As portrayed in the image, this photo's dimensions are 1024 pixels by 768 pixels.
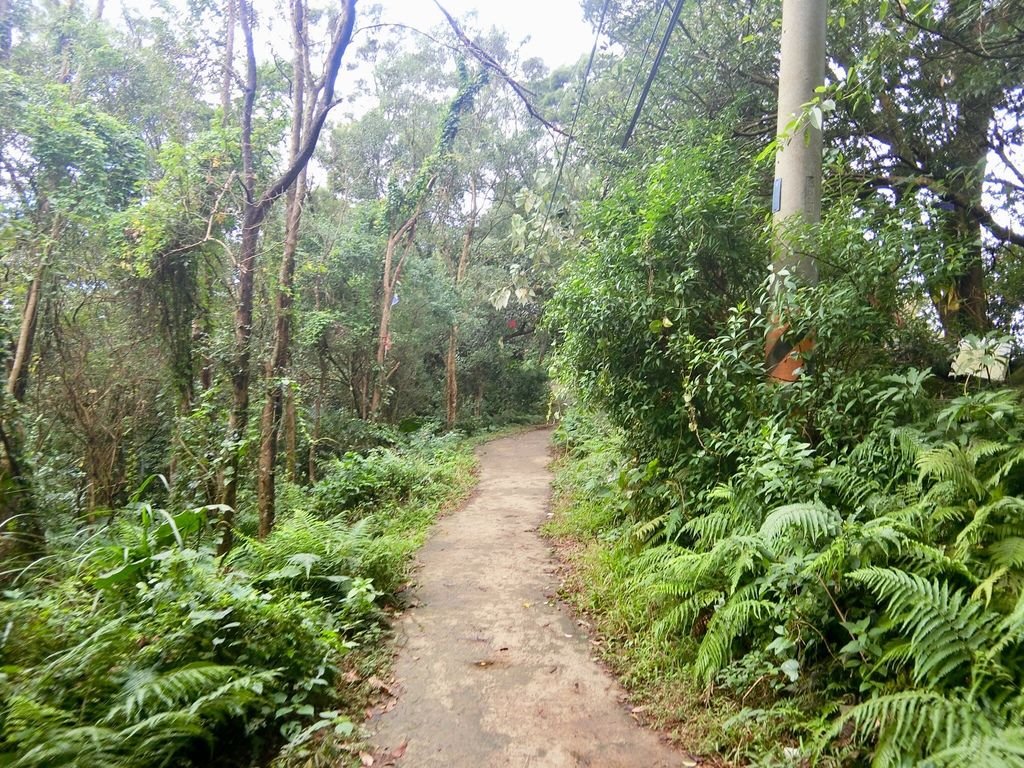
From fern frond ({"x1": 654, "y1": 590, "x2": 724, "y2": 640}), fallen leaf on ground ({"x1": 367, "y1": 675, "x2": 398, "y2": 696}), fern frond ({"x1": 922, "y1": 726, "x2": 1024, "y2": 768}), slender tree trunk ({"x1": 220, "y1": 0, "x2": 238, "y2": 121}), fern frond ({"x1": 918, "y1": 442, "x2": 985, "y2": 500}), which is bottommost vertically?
fallen leaf on ground ({"x1": 367, "y1": 675, "x2": 398, "y2": 696})

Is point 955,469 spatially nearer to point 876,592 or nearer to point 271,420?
point 876,592

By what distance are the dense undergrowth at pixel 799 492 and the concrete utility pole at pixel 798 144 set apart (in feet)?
0.66

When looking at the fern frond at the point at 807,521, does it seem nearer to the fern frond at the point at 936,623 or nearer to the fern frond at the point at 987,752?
the fern frond at the point at 936,623

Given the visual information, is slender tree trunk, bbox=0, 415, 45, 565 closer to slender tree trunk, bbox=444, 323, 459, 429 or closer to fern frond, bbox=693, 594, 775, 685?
fern frond, bbox=693, 594, 775, 685

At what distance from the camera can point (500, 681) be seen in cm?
366

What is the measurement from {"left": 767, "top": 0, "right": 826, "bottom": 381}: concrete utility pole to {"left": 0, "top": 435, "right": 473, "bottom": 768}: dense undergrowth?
3729 mm

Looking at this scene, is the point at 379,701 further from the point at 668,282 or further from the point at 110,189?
the point at 110,189

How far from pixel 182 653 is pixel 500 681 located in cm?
184

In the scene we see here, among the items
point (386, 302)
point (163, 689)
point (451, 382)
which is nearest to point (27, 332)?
point (163, 689)

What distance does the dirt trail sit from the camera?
Answer: 295cm

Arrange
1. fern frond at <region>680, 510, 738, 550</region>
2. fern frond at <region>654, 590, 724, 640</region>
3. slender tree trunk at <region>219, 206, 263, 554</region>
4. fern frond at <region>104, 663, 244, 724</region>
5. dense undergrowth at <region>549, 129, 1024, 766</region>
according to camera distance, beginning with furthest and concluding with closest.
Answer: slender tree trunk at <region>219, 206, 263, 554</region>
fern frond at <region>680, 510, 738, 550</region>
fern frond at <region>654, 590, 724, 640</region>
fern frond at <region>104, 663, 244, 724</region>
dense undergrowth at <region>549, 129, 1024, 766</region>

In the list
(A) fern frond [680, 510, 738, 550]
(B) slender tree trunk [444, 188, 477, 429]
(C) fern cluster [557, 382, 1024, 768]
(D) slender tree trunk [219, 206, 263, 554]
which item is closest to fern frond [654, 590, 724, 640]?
(C) fern cluster [557, 382, 1024, 768]

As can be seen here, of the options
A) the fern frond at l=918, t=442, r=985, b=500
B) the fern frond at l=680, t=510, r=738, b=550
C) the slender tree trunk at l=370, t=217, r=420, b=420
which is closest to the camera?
the fern frond at l=918, t=442, r=985, b=500

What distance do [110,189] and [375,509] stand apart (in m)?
7.53
